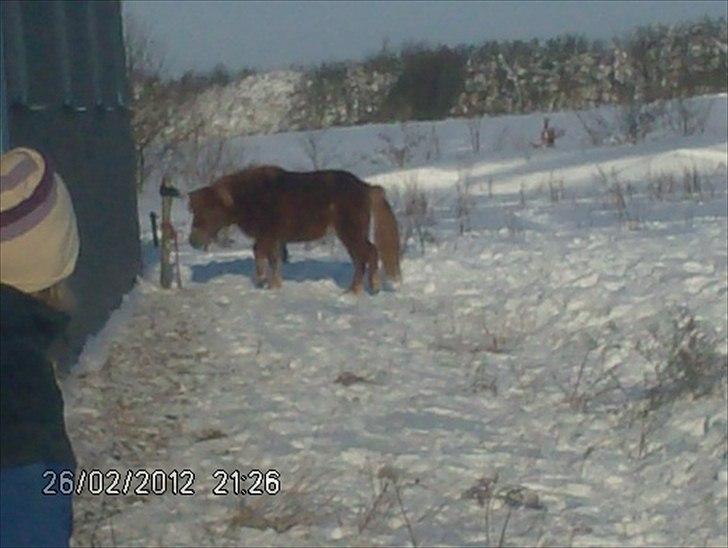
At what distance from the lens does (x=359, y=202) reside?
1177 centimetres

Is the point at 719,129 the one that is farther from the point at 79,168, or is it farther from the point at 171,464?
the point at 171,464

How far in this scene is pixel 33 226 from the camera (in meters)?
2.79

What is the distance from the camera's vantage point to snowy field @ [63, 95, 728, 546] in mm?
5781

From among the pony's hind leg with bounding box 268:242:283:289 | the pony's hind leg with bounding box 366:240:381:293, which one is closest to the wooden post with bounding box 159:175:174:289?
the pony's hind leg with bounding box 268:242:283:289

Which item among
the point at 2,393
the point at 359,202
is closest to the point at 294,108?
the point at 359,202

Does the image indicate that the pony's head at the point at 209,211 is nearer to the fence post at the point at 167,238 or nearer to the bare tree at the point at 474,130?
the fence post at the point at 167,238

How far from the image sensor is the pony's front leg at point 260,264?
12.0 metres

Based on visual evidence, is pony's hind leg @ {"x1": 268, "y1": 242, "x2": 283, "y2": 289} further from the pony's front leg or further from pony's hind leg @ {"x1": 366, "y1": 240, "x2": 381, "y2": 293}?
pony's hind leg @ {"x1": 366, "y1": 240, "x2": 381, "y2": 293}

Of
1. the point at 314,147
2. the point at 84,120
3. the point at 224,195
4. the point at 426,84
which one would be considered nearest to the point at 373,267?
the point at 224,195

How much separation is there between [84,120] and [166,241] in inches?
110

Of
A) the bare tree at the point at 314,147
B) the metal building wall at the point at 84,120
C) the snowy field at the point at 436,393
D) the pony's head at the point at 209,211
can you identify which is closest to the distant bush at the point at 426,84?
the bare tree at the point at 314,147

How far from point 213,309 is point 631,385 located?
381 centimetres

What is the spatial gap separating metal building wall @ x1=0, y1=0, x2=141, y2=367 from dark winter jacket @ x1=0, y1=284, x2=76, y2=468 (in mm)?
4218

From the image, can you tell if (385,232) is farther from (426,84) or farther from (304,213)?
(426,84)
